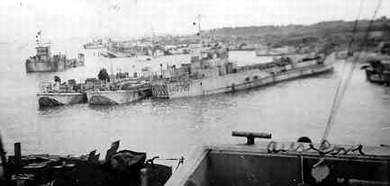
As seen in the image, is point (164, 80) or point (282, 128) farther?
point (164, 80)

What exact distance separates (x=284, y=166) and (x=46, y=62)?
23665mm

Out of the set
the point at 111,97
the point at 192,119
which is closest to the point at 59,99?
the point at 111,97

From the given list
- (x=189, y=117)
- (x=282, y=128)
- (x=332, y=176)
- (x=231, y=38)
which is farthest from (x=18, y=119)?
(x=231, y=38)

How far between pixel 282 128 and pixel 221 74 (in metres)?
8.27

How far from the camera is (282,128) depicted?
34.7 ft

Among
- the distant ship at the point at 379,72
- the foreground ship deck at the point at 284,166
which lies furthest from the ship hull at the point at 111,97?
the foreground ship deck at the point at 284,166

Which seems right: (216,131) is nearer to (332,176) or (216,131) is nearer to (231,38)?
(332,176)

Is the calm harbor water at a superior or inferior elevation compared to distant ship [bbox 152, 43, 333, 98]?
inferior

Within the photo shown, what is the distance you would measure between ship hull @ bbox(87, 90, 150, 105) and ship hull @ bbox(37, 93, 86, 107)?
1.93 feet

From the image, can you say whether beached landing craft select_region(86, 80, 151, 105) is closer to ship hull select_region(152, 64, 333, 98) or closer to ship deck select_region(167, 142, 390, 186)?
ship hull select_region(152, 64, 333, 98)

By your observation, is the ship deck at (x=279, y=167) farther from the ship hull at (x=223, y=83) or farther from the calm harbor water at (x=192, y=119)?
the ship hull at (x=223, y=83)

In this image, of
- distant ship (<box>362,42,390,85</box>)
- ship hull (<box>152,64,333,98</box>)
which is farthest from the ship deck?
ship hull (<box>152,64,333,98</box>)

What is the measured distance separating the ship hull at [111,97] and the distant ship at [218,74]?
41.8 inches

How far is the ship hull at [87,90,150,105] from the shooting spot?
15.8 meters
